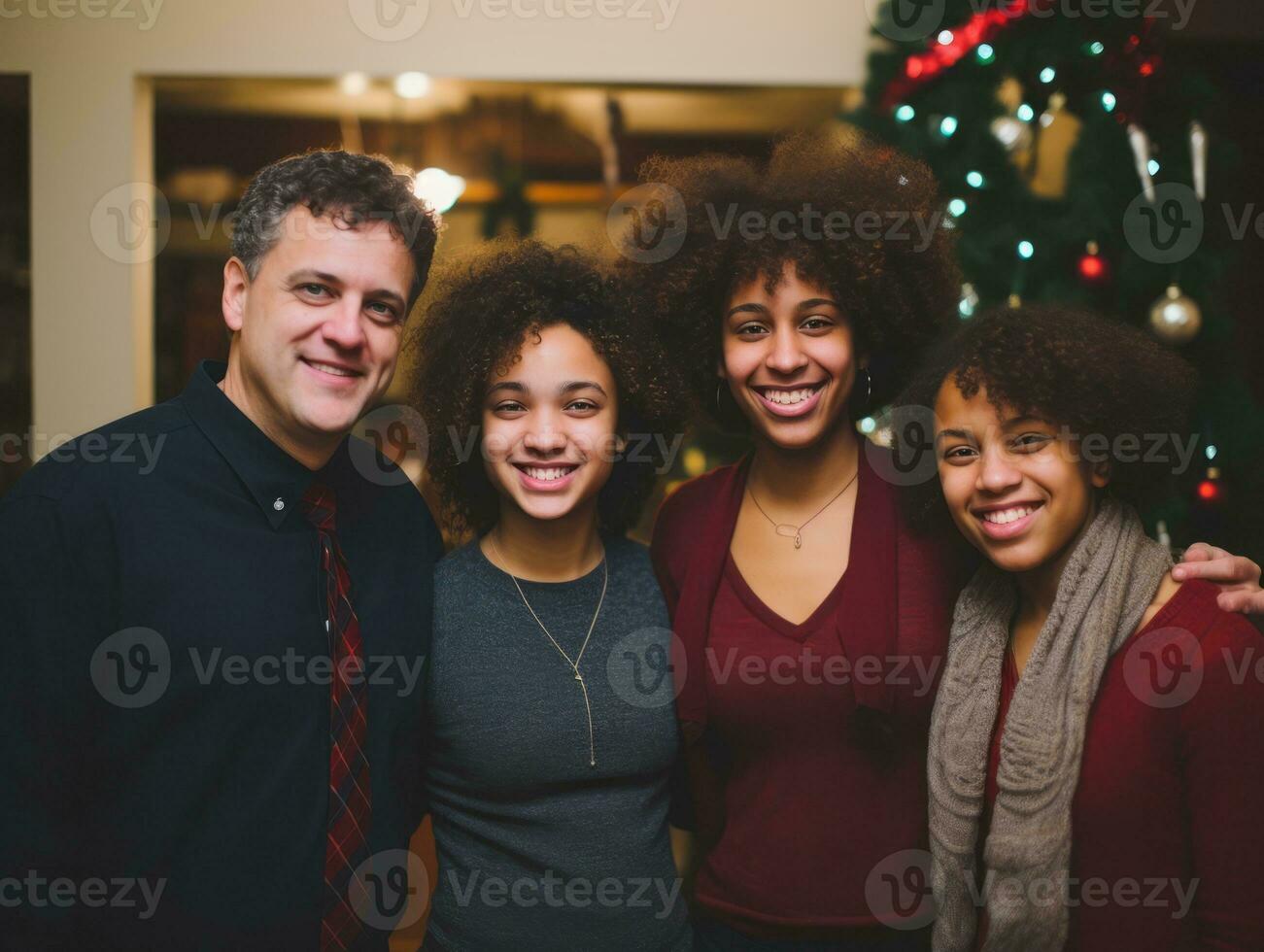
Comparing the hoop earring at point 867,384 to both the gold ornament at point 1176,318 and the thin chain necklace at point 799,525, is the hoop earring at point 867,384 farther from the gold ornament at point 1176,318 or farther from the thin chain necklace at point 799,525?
the gold ornament at point 1176,318

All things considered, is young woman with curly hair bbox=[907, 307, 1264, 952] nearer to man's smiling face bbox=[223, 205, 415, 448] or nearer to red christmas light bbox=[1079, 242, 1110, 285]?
red christmas light bbox=[1079, 242, 1110, 285]

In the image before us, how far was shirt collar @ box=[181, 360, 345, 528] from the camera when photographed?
1.55 meters

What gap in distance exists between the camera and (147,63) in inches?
131

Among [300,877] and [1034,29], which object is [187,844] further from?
[1034,29]

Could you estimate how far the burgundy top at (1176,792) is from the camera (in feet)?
4.64

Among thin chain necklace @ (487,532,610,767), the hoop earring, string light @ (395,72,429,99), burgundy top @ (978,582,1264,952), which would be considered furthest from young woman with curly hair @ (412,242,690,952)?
string light @ (395,72,429,99)

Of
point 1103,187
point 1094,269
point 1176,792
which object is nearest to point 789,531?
point 1176,792

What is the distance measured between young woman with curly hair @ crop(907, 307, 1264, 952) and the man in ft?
3.11

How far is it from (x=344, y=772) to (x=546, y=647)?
1.28ft

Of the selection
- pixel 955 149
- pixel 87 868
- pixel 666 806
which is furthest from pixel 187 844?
pixel 955 149

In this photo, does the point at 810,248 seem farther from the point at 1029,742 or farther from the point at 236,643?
the point at 236,643

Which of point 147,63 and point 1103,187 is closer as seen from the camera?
point 1103,187

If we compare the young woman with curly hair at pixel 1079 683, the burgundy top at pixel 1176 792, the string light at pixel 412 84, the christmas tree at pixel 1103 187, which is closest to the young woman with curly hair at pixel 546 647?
the young woman with curly hair at pixel 1079 683

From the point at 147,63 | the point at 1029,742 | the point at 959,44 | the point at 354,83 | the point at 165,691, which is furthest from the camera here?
the point at 354,83
